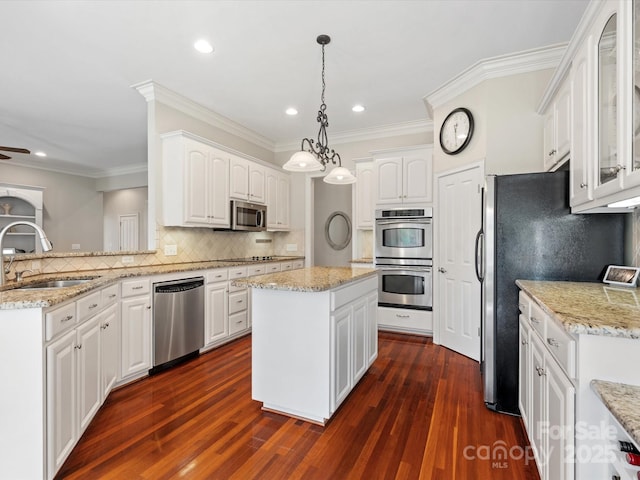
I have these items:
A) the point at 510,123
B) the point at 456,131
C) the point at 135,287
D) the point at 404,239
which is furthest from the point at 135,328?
the point at 510,123

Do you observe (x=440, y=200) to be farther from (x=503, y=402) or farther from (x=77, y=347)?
(x=77, y=347)

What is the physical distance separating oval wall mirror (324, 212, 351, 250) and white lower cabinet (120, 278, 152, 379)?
3.80 meters

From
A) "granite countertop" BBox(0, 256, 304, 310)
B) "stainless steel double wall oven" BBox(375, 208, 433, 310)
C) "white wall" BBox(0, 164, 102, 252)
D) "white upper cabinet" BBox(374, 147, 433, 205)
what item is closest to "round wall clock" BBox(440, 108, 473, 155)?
"white upper cabinet" BBox(374, 147, 433, 205)

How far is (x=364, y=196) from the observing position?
4621 millimetres

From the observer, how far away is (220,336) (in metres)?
3.61

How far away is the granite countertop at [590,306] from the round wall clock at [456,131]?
183 centimetres

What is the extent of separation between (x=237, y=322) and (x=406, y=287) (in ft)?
6.86

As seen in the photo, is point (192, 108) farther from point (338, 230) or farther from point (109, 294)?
point (338, 230)

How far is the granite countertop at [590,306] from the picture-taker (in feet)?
3.44

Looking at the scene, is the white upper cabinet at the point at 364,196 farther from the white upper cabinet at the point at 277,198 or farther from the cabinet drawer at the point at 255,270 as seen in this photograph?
the cabinet drawer at the point at 255,270

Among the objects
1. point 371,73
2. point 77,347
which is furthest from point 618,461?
point 371,73

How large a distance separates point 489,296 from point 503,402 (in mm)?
723

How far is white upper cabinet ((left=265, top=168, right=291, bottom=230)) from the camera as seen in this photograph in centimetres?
491

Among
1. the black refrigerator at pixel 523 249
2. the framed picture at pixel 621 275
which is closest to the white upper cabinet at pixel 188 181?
the black refrigerator at pixel 523 249
